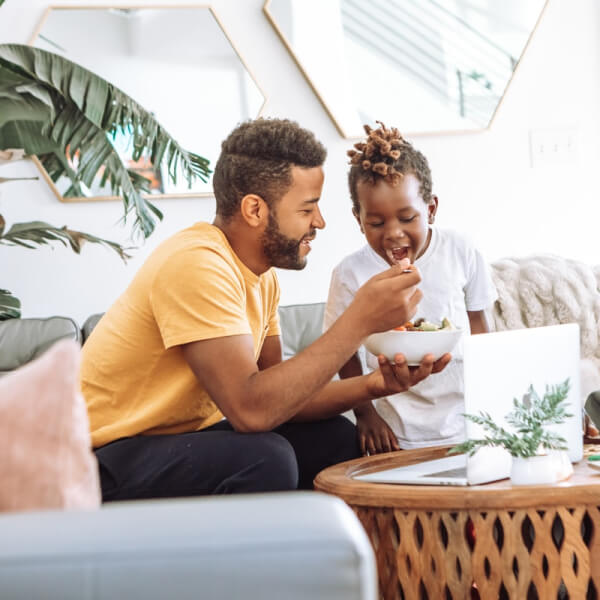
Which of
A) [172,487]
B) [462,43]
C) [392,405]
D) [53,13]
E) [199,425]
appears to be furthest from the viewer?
[462,43]

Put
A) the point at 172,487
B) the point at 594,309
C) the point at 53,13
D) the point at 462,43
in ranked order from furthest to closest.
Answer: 1. the point at 462,43
2. the point at 53,13
3. the point at 594,309
4. the point at 172,487

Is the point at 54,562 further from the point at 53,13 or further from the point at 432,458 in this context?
the point at 53,13

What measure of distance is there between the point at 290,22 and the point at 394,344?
1.72 m

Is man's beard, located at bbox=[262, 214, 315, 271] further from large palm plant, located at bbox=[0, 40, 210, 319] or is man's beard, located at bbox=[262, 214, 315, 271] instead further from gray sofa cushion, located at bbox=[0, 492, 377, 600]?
gray sofa cushion, located at bbox=[0, 492, 377, 600]

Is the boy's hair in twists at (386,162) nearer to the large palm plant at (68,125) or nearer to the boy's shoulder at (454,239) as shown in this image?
the boy's shoulder at (454,239)

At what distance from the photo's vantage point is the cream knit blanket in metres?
2.81

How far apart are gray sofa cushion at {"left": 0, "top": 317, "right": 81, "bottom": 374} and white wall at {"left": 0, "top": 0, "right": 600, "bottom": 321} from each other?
365 millimetres

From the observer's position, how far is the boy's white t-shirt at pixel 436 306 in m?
2.24

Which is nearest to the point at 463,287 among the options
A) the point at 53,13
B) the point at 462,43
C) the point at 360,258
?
the point at 360,258

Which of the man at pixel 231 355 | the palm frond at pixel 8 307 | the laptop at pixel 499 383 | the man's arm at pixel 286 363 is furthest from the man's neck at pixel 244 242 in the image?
the palm frond at pixel 8 307

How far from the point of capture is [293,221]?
77.8 inches

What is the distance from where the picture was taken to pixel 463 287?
7.87 ft

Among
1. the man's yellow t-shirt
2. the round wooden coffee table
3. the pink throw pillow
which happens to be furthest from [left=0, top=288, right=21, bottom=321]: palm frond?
the pink throw pillow

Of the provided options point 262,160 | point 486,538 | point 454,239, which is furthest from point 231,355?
point 454,239
